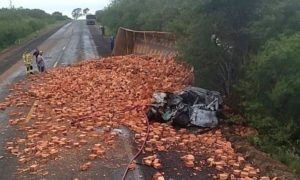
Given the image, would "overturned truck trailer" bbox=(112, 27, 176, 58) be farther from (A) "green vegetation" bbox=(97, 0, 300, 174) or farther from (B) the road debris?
(A) "green vegetation" bbox=(97, 0, 300, 174)

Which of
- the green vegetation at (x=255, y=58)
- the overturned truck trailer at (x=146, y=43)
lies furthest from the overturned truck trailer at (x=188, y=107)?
the overturned truck trailer at (x=146, y=43)

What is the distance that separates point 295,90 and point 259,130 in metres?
1.44

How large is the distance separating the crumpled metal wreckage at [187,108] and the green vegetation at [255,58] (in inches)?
31.3

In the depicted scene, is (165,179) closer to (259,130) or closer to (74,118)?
(259,130)

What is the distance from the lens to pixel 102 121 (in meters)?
11.6

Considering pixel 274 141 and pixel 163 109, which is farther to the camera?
pixel 163 109

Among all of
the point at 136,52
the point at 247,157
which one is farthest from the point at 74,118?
→ the point at 136,52

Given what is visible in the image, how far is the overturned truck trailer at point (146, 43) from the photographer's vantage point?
2325 centimetres

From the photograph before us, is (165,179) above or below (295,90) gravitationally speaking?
below

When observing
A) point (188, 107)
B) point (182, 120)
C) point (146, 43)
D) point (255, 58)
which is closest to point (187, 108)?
point (188, 107)

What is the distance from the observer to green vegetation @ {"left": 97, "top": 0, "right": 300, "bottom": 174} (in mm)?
9945

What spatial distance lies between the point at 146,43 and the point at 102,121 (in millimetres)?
16931

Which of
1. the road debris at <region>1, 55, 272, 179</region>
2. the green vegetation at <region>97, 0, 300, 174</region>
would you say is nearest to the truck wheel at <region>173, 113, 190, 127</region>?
the road debris at <region>1, 55, 272, 179</region>

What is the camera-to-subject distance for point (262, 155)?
9.11 metres
